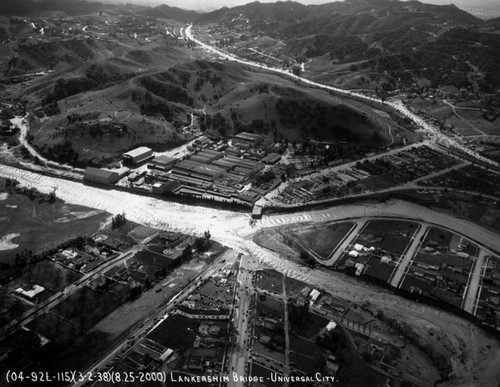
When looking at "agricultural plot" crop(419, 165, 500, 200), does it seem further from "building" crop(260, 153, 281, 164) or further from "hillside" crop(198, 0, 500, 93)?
"hillside" crop(198, 0, 500, 93)

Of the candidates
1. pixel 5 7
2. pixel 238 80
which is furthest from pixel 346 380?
pixel 5 7

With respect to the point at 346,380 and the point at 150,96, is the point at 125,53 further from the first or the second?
the point at 346,380

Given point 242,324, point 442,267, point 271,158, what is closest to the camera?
point 242,324

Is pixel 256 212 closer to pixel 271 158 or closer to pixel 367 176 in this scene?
pixel 271 158

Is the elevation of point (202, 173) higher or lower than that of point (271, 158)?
lower

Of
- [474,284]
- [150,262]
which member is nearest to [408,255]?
[474,284]

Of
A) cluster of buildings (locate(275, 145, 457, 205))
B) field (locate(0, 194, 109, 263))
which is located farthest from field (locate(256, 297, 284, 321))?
field (locate(0, 194, 109, 263))
